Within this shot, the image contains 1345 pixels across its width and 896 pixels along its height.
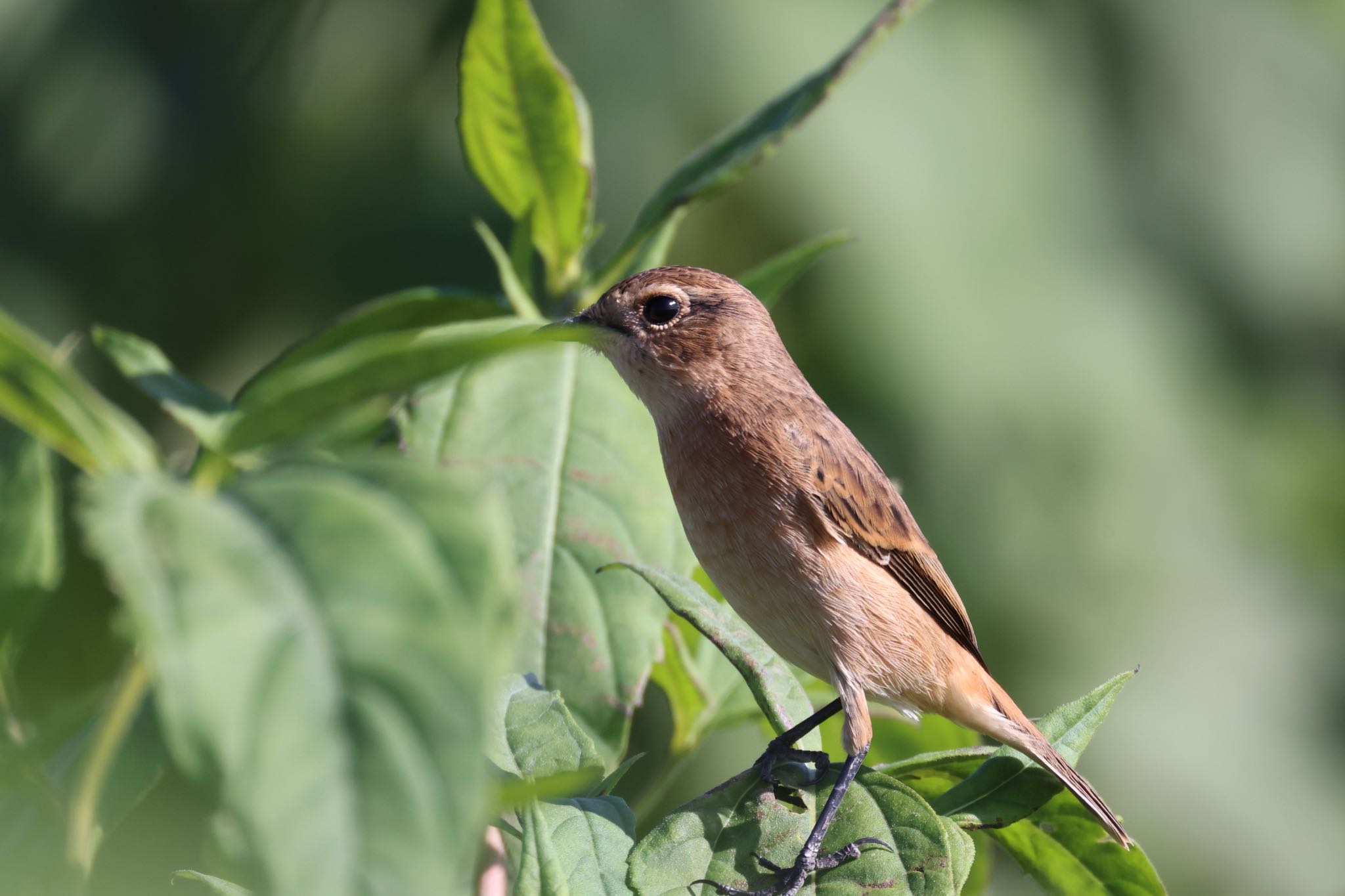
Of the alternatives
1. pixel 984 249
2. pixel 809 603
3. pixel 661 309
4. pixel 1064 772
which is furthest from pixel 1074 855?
pixel 984 249

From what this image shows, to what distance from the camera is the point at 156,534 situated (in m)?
0.83

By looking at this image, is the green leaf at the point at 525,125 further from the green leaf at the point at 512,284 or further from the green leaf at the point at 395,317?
the green leaf at the point at 395,317

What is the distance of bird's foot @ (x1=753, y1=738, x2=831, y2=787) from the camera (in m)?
1.65

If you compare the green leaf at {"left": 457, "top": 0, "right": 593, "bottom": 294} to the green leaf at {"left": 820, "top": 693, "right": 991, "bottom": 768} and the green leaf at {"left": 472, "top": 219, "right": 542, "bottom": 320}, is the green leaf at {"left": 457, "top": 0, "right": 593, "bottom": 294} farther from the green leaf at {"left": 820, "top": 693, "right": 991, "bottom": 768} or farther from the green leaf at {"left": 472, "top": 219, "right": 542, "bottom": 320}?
the green leaf at {"left": 820, "top": 693, "right": 991, "bottom": 768}

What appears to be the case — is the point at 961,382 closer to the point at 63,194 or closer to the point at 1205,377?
the point at 1205,377

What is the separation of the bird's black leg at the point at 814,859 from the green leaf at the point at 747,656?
0.14m

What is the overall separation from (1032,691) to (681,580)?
337 centimetres

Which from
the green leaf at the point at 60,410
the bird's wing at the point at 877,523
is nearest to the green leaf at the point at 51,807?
the green leaf at the point at 60,410

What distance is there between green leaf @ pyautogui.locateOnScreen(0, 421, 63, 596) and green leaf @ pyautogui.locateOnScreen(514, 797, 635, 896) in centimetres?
53

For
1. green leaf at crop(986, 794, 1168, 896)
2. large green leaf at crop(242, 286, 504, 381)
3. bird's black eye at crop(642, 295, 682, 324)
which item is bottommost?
green leaf at crop(986, 794, 1168, 896)

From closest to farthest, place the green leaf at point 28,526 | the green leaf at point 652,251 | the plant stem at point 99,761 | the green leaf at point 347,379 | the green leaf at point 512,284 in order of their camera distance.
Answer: the green leaf at point 347,379 < the plant stem at point 99,761 < the green leaf at point 28,526 < the green leaf at point 512,284 < the green leaf at point 652,251

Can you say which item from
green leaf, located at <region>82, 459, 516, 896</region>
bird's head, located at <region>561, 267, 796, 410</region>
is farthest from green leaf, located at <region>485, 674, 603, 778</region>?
bird's head, located at <region>561, 267, 796, 410</region>

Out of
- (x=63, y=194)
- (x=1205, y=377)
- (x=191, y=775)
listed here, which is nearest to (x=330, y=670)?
(x=191, y=775)

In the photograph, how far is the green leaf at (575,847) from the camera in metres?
1.24
